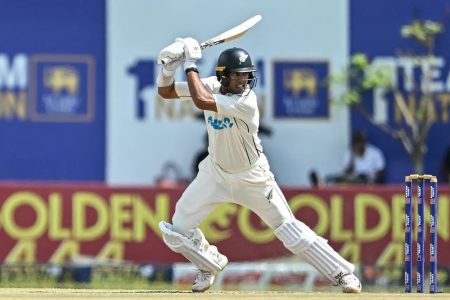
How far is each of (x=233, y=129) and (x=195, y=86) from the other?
1.33 ft

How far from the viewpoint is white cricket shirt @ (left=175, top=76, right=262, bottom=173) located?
378 inches

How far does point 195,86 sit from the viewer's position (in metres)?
9.51

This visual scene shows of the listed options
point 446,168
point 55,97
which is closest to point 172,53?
point 446,168

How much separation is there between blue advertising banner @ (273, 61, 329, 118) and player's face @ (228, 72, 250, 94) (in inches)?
280

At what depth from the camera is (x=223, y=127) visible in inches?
382

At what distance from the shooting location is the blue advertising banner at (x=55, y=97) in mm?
16797

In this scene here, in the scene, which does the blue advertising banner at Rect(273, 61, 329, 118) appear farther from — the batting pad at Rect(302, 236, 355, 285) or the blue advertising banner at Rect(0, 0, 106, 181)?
the batting pad at Rect(302, 236, 355, 285)

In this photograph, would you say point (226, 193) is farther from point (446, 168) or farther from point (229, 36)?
point (446, 168)

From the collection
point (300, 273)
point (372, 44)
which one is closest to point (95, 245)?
point (300, 273)

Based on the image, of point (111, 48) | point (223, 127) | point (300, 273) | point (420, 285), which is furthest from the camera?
point (111, 48)

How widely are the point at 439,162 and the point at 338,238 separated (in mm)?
3198

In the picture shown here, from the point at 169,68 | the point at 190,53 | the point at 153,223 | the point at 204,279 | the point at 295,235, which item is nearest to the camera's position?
the point at 190,53

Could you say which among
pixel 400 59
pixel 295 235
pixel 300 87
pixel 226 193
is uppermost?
pixel 400 59

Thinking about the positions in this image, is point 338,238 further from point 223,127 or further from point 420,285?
point 223,127
